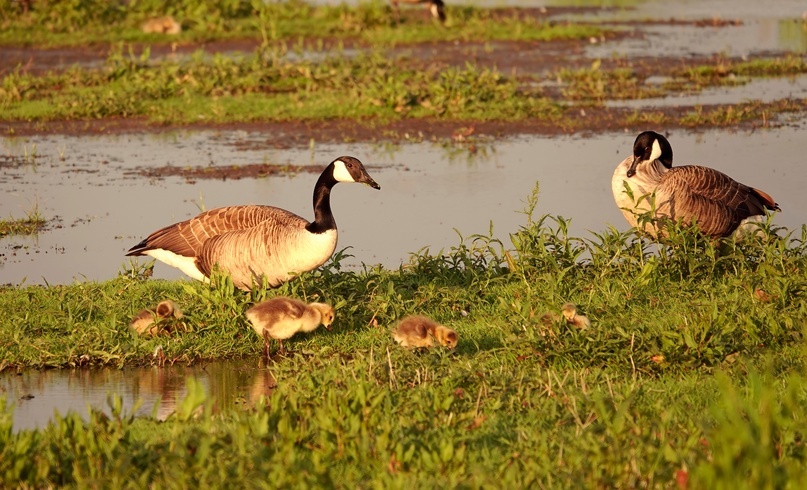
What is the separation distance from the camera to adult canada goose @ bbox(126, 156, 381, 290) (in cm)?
880

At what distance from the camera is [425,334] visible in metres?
7.68

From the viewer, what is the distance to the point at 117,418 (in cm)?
577

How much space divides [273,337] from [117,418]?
7.96ft

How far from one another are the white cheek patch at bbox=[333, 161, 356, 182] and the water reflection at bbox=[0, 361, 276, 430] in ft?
5.65

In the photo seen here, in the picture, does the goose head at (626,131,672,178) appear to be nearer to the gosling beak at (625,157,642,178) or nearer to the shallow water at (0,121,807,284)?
the gosling beak at (625,157,642,178)

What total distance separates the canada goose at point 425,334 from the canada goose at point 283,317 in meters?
0.66

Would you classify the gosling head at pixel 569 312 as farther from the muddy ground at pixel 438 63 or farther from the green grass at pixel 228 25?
the green grass at pixel 228 25

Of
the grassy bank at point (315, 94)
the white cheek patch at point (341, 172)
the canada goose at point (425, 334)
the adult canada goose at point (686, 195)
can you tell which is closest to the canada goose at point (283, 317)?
the canada goose at point (425, 334)

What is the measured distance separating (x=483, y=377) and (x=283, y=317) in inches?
65.0

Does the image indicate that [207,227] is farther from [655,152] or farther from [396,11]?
[396,11]

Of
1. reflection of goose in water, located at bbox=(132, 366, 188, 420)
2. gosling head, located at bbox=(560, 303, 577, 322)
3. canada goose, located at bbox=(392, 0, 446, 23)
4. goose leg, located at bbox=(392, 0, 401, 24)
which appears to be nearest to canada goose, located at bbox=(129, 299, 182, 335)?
reflection of goose in water, located at bbox=(132, 366, 188, 420)

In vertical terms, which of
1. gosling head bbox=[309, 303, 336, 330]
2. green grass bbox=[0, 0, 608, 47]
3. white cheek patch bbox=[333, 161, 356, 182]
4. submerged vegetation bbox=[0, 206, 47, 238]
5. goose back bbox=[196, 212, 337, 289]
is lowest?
submerged vegetation bbox=[0, 206, 47, 238]

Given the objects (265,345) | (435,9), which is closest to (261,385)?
(265,345)

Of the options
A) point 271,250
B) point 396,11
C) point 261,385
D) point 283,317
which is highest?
point 396,11
